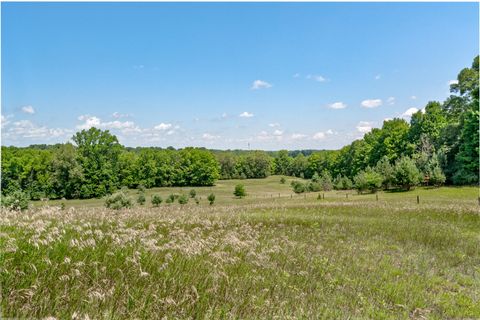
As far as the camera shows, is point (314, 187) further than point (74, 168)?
No

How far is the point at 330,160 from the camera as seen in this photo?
114 m

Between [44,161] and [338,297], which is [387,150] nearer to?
[338,297]

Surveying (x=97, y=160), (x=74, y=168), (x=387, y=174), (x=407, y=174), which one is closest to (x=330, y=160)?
(x=387, y=174)

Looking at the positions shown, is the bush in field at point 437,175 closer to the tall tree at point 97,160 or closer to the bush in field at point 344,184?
the bush in field at point 344,184

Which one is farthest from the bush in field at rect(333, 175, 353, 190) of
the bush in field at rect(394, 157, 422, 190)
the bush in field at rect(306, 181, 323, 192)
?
the bush in field at rect(394, 157, 422, 190)

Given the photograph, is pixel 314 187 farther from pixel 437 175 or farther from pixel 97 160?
pixel 97 160

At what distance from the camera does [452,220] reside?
19219mm

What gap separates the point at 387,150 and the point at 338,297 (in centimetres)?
7441

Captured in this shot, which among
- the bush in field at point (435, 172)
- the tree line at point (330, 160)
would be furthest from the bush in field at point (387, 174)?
the bush in field at point (435, 172)

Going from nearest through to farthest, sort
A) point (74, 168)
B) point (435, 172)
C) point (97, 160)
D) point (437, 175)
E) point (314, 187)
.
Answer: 1. point (437, 175)
2. point (435, 172)
3. point (314, 187)
4. point (74, 168)
5. point (97, 160)

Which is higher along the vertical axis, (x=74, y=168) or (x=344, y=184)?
(x=74, y=168)

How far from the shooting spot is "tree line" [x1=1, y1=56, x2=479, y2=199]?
50.6 m

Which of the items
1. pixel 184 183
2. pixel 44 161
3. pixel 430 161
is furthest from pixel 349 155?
pixel 44 161

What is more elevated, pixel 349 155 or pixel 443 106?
pixel 443 106
